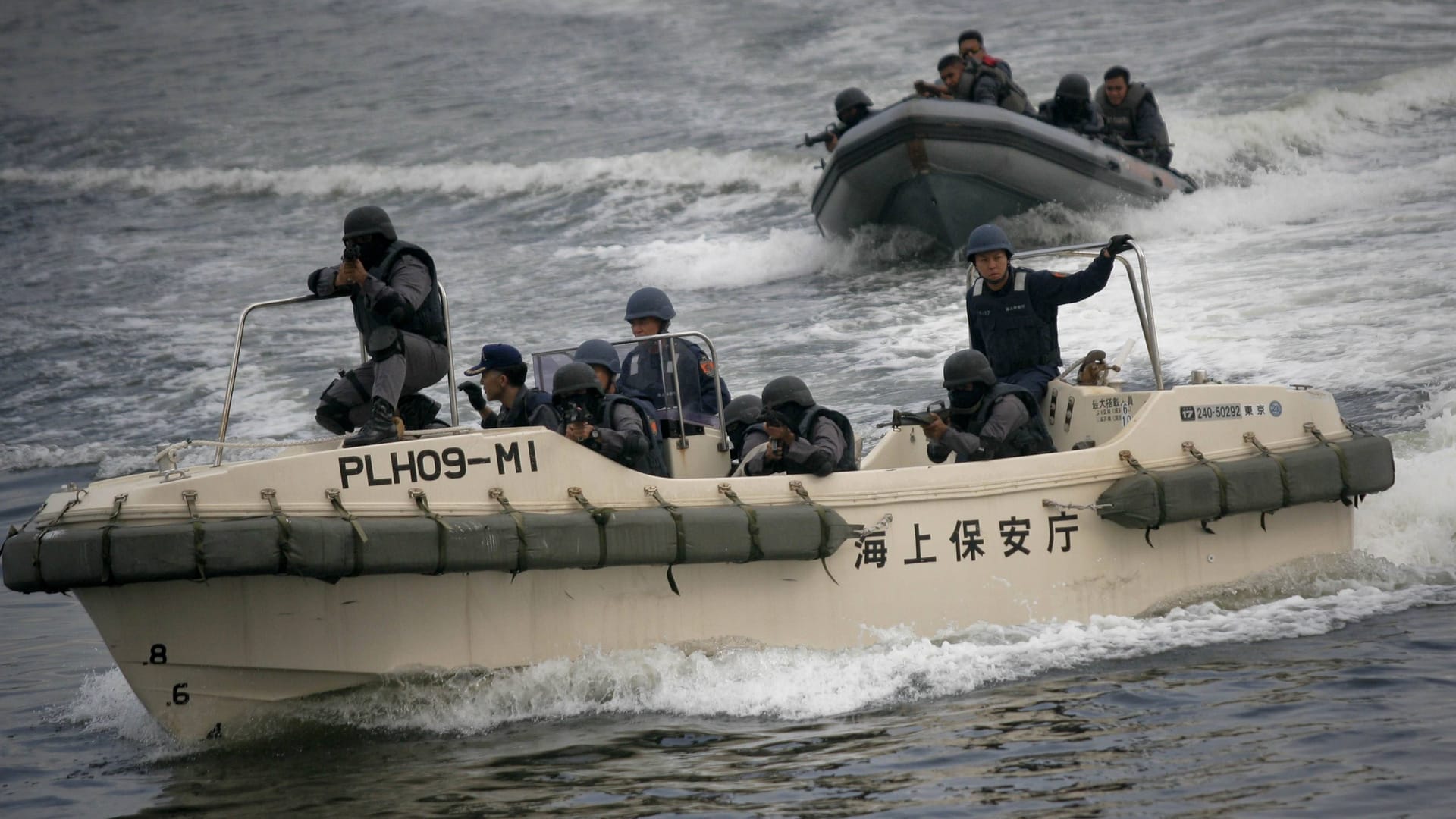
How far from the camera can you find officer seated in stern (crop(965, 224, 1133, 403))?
895cm

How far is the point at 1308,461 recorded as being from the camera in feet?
28.2

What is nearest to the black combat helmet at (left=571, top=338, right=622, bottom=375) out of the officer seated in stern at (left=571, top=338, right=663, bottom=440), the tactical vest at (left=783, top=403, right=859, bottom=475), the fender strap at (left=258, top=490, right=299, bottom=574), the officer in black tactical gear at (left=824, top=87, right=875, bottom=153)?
the officer seated in stern at (left=571, top=338, right=663, bottom=440)

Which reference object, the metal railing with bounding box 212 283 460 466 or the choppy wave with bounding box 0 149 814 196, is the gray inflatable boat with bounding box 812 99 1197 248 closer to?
the choppy wave with bounding box 0 149 814 196

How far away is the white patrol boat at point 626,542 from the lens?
6.76 metres

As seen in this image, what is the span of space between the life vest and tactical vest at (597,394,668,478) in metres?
11.7

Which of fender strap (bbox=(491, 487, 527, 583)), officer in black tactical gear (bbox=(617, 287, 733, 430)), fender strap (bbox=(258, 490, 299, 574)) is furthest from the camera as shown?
officer in black tactical gear (bbox=(617, 287, 733, 430))

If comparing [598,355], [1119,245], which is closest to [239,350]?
[598,355]

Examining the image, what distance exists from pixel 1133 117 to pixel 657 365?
11258 millimetres

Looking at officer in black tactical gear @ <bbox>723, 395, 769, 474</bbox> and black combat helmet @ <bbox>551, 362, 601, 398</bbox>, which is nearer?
black combat helmet @ <bbox>551, 362, 601, 398</bbox>

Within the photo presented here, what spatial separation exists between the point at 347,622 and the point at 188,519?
0.83 meters

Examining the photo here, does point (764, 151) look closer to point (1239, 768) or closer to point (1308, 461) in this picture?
point (1308, 461)

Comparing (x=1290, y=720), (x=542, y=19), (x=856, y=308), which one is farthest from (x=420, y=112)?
(x=1290, y=720)

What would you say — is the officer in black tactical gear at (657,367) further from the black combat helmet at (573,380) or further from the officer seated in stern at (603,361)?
the black combat helmet at (573,380)

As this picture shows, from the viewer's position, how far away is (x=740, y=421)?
8797mm
